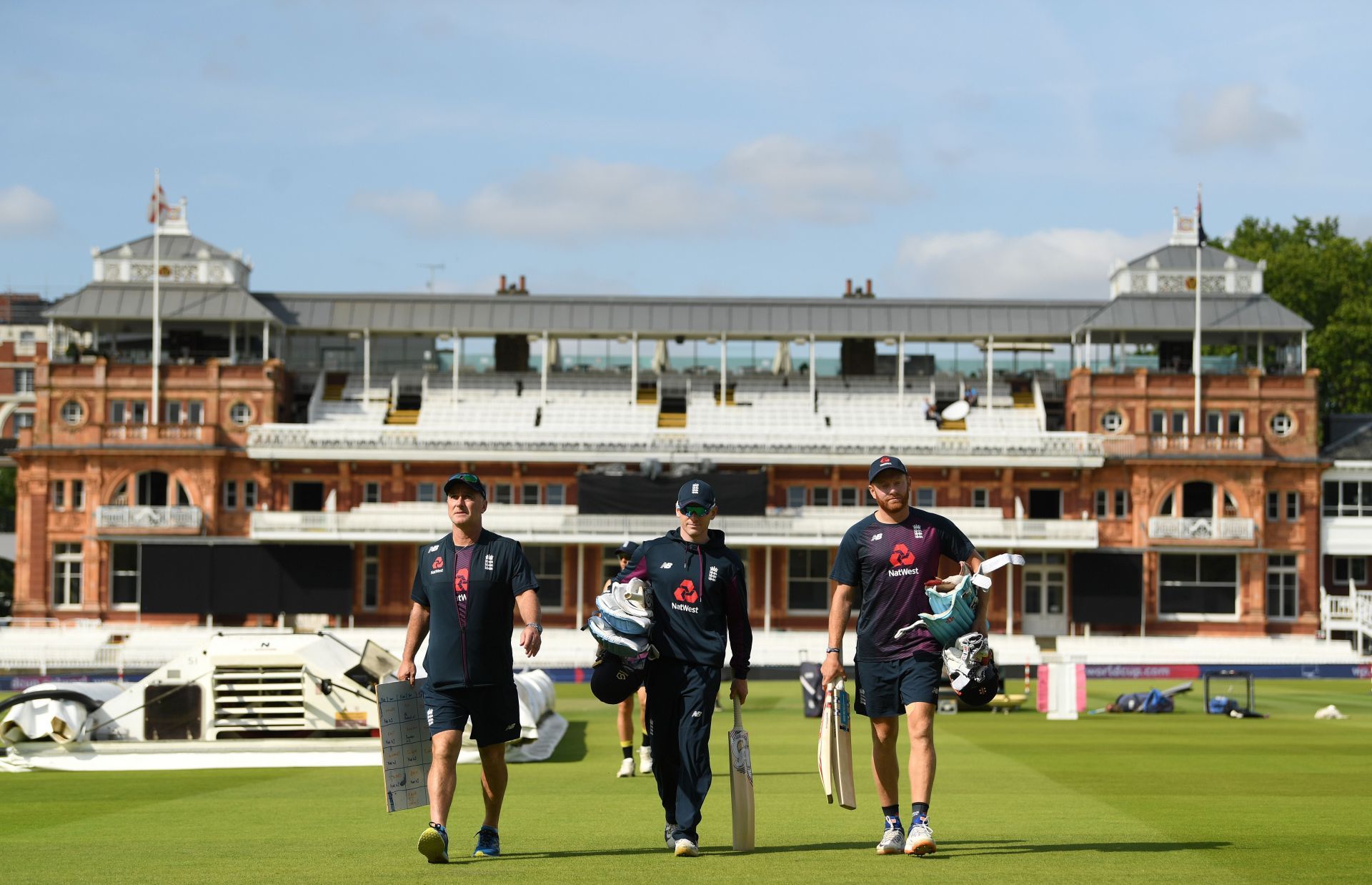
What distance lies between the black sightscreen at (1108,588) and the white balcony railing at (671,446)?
307cm

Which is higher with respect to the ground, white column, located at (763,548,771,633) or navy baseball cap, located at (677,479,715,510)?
navy baseball cap, located at (677,479,715,510)

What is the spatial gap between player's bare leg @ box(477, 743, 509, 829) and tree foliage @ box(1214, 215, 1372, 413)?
59.6 metres

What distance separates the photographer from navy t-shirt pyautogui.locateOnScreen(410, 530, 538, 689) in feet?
30.7

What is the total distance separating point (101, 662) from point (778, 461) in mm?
21161

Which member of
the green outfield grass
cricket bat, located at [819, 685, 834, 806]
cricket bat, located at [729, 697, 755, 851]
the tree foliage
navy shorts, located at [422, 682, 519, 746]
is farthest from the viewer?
the tree foliage

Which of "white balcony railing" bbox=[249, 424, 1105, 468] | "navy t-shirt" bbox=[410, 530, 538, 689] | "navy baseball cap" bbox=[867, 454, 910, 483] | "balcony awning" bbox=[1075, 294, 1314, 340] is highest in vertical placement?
"balcony awning" bbox=[1075, 294, 1314, 340]

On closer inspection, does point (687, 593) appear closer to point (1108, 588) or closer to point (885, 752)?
point (885, 752)

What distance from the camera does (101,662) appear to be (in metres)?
42.6

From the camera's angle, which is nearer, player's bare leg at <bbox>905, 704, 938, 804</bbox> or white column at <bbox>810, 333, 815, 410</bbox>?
player's bare leg at <bbox>905, 704, 938, 804</bbox>

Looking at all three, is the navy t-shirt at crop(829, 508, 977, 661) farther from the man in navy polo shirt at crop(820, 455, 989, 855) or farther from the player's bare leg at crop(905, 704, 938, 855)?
the player's bare leg at crop(905, 704, 938, 855)

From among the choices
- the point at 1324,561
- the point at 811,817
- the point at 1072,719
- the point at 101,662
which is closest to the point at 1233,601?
the point at 1324,561

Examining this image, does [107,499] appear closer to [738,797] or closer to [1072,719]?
[1072,719]

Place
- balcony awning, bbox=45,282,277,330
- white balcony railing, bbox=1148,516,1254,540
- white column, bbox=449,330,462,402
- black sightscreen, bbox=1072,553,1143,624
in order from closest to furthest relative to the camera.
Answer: white balcony railing, bbox=1148,516,1254,540, black sightscreen, bbox=1072,553,1143,624, balcony awning, bbox=45,282,277,330, white column, bbox=449,330,462,402

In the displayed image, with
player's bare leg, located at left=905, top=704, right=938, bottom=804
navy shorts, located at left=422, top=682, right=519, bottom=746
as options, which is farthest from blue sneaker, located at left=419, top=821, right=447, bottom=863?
player's bare leg, located at left=905, top=704, right=938, bottom=804
